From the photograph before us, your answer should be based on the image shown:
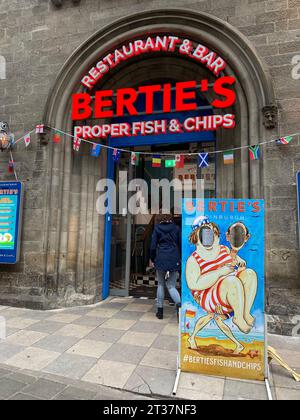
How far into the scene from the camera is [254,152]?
16.0 feet

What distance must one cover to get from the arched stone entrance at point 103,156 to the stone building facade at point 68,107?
0.07 ft

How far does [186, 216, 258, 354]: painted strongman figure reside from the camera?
3.08m

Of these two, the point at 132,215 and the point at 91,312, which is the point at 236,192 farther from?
the point at 91,312

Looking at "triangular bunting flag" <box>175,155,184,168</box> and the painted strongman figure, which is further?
"triangular bunting flag" <box>175,155,184,168</box>

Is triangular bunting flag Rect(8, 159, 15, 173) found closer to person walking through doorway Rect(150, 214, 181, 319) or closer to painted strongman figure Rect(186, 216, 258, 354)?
person walking through doorway Rect(150, 214, 181, 319)

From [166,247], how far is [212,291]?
6.66ft

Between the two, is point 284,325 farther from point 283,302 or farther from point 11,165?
point 11,165

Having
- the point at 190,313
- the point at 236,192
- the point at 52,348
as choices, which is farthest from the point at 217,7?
the point at 52,348

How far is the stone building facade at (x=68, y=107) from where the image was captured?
483 cm

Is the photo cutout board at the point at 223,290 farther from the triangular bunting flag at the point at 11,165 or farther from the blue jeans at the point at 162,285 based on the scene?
the triangular bunting flag at the point at 11,165

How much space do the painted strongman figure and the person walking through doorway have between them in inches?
73.0

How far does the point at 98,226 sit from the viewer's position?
640cm

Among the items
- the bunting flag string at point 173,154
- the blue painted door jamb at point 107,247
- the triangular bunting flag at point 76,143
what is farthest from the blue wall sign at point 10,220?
the blue painted door jamb at point 107,247

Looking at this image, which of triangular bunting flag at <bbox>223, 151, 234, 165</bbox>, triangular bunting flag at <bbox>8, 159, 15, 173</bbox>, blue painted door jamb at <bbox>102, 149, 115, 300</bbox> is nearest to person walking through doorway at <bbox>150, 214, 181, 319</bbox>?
triangular bunting flag at <bbox>223, 151, 234, 165</bbox>
